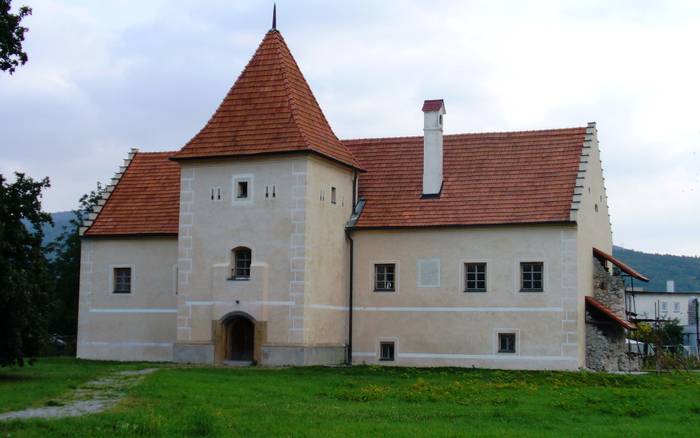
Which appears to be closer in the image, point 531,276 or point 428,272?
point 531,276

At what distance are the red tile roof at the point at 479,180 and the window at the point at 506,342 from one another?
4.09m

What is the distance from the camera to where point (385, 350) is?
41.5 meters

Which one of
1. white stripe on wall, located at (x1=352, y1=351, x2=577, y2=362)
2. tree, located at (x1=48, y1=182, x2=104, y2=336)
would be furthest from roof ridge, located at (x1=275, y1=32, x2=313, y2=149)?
tree, located at (x1=48, y1=182, x2=104, y2=336)

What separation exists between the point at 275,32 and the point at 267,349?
12.3 m

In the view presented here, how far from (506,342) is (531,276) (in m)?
2.55

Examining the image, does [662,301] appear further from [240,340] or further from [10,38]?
[10,38]

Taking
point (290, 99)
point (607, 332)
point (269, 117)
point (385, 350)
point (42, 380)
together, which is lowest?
point (42, 380)

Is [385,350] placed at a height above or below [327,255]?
below

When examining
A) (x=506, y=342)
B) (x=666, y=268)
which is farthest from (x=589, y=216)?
(x=666, y=268)

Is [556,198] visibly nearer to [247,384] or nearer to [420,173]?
[420,173]

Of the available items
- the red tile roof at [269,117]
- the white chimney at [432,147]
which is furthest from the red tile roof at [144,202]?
the white chimney at [432,147]

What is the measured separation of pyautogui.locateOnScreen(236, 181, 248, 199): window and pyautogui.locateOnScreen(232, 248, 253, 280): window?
1.92 meters

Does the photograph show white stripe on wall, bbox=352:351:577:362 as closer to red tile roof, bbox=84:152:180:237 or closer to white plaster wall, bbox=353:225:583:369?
white plaster wall, bbox=353:225:583:369

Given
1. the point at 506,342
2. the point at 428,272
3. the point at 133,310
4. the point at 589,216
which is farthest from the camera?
A: the point at 133,310
